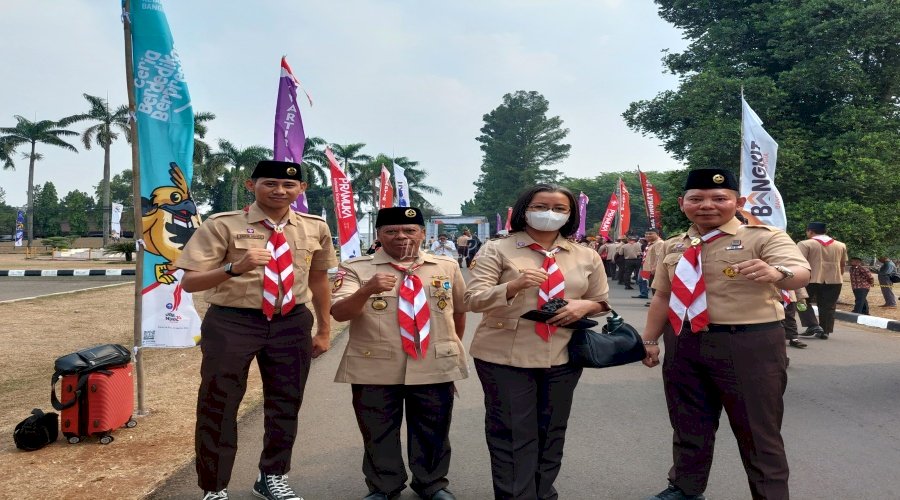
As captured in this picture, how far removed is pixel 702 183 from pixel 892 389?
457cm

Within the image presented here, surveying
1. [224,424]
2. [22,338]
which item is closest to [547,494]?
[224,424]

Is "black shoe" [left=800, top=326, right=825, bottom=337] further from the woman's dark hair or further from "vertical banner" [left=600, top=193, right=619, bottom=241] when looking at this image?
"vertical banner" [left=600, top=193, right=619, bottom=241]

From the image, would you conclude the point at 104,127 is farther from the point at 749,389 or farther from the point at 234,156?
the point at 749,389

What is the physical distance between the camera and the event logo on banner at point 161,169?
16.7 feet

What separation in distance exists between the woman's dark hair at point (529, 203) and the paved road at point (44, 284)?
14.6m

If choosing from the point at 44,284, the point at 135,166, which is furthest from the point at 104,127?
the point at 135,166

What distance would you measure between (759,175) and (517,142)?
198 feet

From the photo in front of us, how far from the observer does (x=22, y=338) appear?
9109mm

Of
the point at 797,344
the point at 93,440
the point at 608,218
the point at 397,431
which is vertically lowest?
the point at 93,440

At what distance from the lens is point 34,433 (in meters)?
4.23

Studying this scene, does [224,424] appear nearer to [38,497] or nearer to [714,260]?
[38,497]

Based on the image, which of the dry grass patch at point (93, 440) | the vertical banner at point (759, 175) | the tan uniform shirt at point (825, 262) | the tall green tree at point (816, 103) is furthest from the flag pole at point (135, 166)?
the tall green tree at point (816, 103)

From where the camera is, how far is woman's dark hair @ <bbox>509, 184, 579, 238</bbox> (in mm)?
3182

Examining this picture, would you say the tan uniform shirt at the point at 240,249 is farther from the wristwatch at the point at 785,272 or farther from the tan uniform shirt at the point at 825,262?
the tan uniform shirt at the point at 825,262
